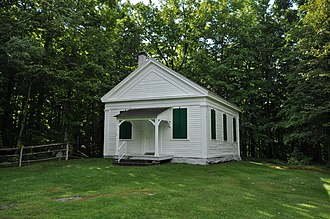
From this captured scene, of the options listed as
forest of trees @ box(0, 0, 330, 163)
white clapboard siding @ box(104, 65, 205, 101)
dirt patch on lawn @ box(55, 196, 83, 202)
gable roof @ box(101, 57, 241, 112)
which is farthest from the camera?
forest of trees @ box(0, 0, 330, 163)

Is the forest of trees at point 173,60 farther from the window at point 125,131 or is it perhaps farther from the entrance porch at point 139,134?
the entrance porch at point 139,134

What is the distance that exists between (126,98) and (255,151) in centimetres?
1776

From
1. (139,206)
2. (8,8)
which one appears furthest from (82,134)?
(139,206)

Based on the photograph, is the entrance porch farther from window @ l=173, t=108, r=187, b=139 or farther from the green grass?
the green grass

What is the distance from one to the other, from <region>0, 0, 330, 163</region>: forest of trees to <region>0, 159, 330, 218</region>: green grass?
19.9 ft

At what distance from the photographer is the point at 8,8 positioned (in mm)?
14500

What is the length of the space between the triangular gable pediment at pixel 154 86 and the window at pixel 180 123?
2.78 feet

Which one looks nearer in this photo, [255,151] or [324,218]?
[324,218]

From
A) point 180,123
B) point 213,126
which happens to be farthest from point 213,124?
point 180,123

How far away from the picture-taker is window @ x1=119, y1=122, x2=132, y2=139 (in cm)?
1497

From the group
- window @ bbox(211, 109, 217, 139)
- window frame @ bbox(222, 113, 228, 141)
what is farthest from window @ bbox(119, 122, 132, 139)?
window frame @ bbox(222, 113, 228, 141)

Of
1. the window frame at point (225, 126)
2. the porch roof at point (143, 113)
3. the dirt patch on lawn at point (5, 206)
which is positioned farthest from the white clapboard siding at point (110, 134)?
the dirt patch on lawn at point (5, 206)

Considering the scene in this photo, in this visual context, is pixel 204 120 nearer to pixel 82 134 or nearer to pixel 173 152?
pixel 173 152

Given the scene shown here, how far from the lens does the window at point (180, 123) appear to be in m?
13.7
